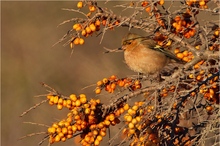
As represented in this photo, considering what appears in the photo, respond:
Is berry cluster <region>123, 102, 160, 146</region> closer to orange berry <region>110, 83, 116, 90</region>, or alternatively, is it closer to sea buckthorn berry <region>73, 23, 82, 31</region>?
orange berry <region>110, 83, 116, 90</region>

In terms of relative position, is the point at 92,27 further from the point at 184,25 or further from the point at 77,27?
the point at 184,25

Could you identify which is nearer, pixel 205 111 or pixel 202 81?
pixel 202 81

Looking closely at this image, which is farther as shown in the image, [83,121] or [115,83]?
[115,83]

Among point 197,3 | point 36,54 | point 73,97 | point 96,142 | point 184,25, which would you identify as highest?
point 36,54

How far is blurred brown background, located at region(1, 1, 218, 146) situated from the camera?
35.7 ft

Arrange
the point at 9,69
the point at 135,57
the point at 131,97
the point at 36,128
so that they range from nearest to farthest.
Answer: the point at 131,97, the point at 135,57, the point at 36,128, the point at 9,69

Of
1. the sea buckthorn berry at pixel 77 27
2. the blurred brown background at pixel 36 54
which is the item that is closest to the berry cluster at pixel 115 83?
the sea buckthorn berry at pixel 77 27

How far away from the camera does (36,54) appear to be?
487 inches

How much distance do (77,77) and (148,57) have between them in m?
6.48

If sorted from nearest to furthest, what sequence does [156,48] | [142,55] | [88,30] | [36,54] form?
[88,30] → [156,48] → [142,55] → [36,54]

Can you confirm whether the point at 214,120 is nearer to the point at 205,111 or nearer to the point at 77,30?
the point at 205,111

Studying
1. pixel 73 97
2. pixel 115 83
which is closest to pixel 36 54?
pixel 115 83

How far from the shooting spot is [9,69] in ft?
→ 40.7

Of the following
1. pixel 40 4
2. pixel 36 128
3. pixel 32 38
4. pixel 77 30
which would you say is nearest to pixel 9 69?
pixel 32 38
